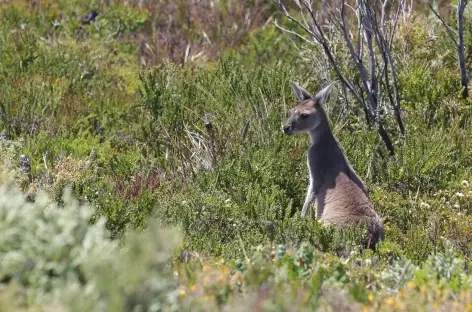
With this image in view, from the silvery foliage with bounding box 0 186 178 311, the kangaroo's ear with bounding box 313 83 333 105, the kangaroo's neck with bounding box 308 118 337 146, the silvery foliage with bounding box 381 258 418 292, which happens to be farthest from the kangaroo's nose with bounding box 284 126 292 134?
the silvery foliage with bounding box 0 186 178 311

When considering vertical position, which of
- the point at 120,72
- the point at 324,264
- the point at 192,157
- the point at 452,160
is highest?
the point at 324,264

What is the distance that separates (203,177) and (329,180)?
3.87 ft

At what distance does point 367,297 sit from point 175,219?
8.83 feet

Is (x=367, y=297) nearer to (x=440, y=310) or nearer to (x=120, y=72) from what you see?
(x=440, y=310)

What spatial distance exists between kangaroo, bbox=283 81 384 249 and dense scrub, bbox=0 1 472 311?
0.26 m

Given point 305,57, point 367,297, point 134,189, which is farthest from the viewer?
point 305,57

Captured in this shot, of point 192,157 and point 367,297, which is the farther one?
point 192,157

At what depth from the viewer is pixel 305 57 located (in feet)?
34.4

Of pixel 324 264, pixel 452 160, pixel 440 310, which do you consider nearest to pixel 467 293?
pixel 440 310

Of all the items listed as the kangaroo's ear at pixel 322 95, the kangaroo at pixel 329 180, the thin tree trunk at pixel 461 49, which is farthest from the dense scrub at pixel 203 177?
the kangaroo's ear at pixel 322 95

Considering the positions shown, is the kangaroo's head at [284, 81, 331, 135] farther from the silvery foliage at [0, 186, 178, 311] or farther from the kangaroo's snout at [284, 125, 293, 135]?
the silvery foliage at [0, 186, 178, 311]

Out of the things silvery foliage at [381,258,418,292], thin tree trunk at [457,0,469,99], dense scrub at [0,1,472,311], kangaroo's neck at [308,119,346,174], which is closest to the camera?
dense scrub at [0,1,472,311]

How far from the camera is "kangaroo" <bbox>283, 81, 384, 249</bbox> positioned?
7012 millimetres

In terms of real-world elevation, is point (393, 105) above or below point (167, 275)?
below
